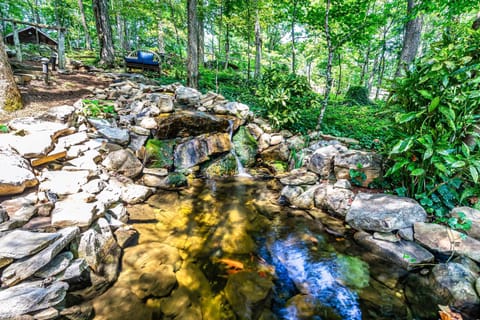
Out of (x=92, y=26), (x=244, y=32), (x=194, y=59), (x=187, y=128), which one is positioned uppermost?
(x=92, y=26)

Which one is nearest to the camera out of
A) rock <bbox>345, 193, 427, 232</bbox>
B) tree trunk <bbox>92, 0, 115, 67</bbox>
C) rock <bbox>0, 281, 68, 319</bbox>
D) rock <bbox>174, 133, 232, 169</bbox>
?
rock <bbox>0, 281, 68, 319</bbox>

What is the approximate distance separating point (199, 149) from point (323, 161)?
3.18 meters

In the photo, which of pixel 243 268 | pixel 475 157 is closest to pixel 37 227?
pixel 243 268

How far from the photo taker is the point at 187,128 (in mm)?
5906

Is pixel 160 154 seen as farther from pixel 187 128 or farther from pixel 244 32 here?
pixel 244 32

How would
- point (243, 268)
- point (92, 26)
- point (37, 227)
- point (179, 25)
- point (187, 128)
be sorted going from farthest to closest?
point (92, 26) → point (179, 25) → point (187, 128) → point (243, 268) → point (37, 227)

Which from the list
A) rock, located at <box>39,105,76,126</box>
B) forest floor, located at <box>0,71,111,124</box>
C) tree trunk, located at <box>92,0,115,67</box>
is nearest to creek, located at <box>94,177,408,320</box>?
rock, located at <box>39,105,76,126</box>

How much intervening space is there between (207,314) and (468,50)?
186 inches

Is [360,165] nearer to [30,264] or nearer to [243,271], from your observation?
[243,271]

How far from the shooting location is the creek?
7.63ft

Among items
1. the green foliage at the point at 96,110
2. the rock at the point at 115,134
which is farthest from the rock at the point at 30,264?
the green foliage at the point at 96,110

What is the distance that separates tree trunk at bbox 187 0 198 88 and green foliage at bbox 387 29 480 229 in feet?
22.6

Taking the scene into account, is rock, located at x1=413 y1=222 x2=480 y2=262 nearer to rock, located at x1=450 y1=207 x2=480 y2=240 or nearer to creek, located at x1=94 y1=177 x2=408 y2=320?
rock, located at x1=450 y1=207 x2=480 y2=240

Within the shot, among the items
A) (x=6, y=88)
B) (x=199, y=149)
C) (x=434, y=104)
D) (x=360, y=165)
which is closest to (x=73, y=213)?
(x=199, y=149)
